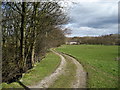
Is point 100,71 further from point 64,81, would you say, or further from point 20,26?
point 20,26

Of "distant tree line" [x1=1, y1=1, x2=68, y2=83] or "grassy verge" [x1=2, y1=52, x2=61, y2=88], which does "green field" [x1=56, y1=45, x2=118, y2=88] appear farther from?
"distant tree line" [x1=1, y1=1, x2=68, y2=83]

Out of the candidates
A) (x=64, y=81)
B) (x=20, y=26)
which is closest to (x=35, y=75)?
(x=64, y=81)

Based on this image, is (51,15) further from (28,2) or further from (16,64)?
(16,64)

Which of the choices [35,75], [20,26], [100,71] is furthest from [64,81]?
[20,26]

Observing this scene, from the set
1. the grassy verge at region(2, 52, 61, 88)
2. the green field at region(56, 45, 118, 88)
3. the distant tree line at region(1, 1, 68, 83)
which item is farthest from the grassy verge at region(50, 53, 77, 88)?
the distant tree line at region(1, 1, 68, 83)

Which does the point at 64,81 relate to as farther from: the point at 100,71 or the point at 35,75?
the point at 100,71

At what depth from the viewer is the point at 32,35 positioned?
50.2ft

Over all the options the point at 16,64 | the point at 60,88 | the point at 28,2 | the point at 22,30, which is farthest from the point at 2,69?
the point at 28,2

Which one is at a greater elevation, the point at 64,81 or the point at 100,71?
the point at 64,81

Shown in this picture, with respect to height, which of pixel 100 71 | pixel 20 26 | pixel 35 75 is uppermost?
pixel 20 26

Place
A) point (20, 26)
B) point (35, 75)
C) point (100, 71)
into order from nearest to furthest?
point (35, 75)
point (20, 26)
point (100, 71)

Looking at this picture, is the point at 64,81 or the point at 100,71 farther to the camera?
the point at 100,71

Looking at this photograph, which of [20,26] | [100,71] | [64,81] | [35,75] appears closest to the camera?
[64,81]

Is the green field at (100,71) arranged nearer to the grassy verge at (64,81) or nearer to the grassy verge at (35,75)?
the grassy verge at (64,81)
